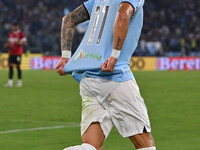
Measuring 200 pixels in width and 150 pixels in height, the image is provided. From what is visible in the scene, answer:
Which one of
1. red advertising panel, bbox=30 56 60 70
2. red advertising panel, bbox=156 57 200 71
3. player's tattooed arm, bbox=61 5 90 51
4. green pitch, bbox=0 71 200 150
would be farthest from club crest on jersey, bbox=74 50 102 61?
red advertising panel, bbox=30 56 60 70

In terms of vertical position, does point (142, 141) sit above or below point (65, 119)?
above

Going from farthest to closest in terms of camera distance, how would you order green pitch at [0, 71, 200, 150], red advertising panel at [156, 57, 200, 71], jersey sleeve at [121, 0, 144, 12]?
red advertising panel at [156, 57, 200, 71] → green pitch at [0, 71, 200, 150] → jersey sleeve at [121, 0, 144, 12]

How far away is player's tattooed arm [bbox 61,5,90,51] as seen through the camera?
5.14 metres

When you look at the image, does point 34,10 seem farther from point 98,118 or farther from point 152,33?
point 98,118

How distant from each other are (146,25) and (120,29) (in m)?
37.3

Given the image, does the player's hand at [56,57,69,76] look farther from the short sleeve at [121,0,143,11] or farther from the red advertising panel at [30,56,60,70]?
the red advertising panel at [30,56,60,70]

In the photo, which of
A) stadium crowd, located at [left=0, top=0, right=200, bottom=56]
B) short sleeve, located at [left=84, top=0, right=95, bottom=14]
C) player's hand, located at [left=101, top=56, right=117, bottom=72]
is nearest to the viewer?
player's hand, located at [left=101, top=56, right=117, bottom=72]

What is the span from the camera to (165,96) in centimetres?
1659

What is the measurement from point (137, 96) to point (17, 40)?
16017 mm

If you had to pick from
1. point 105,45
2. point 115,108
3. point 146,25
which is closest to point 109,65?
point 105,45

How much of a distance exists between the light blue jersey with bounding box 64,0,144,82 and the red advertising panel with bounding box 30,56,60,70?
30623 mm

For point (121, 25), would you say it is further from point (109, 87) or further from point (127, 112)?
point (127, 112)

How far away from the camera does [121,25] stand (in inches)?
176

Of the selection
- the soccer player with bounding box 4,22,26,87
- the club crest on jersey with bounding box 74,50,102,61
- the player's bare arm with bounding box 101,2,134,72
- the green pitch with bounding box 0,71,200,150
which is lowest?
the green pitch with bounding box 0,71,200,150
